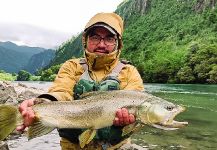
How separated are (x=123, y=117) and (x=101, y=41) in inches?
54.1

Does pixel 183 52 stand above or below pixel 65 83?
above

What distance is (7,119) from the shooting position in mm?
4652

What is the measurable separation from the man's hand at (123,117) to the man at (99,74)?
59 centimetres

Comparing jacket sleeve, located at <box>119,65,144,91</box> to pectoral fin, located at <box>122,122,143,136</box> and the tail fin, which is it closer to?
pectoral fin, located at <box>122,122,143,136</box>

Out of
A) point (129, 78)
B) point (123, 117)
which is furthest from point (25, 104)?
point (129, 78)

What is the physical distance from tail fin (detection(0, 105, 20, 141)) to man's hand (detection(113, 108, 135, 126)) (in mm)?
1103

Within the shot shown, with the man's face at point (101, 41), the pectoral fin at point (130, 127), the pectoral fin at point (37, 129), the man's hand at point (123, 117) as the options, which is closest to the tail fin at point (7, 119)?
the pectoral fin at point (37, 129)

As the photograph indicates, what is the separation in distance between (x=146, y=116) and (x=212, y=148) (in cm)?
1225

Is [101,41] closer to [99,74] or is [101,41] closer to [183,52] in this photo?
[99,74]

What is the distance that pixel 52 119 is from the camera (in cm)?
483

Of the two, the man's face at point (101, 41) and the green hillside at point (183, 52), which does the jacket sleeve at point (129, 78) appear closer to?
the man's face at point (101, 41)

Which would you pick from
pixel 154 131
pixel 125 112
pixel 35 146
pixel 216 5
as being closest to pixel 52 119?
pixel 125 112

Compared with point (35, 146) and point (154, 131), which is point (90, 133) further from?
point (154, 131)

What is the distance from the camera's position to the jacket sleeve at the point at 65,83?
Answer: 531cm
